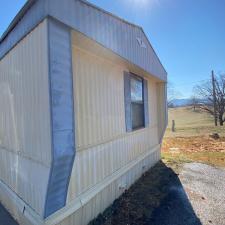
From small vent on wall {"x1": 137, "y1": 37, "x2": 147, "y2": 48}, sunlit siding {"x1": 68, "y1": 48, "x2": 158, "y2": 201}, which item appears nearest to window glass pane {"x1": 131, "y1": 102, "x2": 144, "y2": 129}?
sunlit siding {"x1": 68, "y1": 48, "x2": 158, "y2": 201}

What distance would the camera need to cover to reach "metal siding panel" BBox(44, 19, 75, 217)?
2098mm

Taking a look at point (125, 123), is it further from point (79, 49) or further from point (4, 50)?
point (4, 50)

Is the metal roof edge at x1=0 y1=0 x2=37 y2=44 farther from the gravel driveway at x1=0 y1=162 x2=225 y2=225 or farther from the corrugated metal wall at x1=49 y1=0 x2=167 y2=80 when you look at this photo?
the gravel driveway at x1=0 y1=162 x2=225 y2=225

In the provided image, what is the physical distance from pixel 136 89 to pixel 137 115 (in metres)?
0.72

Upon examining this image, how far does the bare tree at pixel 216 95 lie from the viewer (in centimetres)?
2434

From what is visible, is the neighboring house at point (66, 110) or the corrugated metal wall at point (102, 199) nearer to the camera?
the neighboring house at point (66, 110)

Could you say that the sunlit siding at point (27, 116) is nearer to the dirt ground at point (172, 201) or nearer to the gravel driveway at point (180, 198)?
the gravel driveway at point (180, 198)

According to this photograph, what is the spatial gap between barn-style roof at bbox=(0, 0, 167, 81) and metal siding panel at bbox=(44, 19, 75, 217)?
0.15m

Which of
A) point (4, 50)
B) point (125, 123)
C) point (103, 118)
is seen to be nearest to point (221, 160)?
point (125, 123)

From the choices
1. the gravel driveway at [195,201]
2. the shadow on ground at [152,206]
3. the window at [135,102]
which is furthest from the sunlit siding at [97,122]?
the gravel driveway at [195,201]

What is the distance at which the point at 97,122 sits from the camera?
343cm

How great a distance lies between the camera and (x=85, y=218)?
3080 millimetres

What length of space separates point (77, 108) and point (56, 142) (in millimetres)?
950

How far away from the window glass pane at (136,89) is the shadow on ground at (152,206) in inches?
87.5
